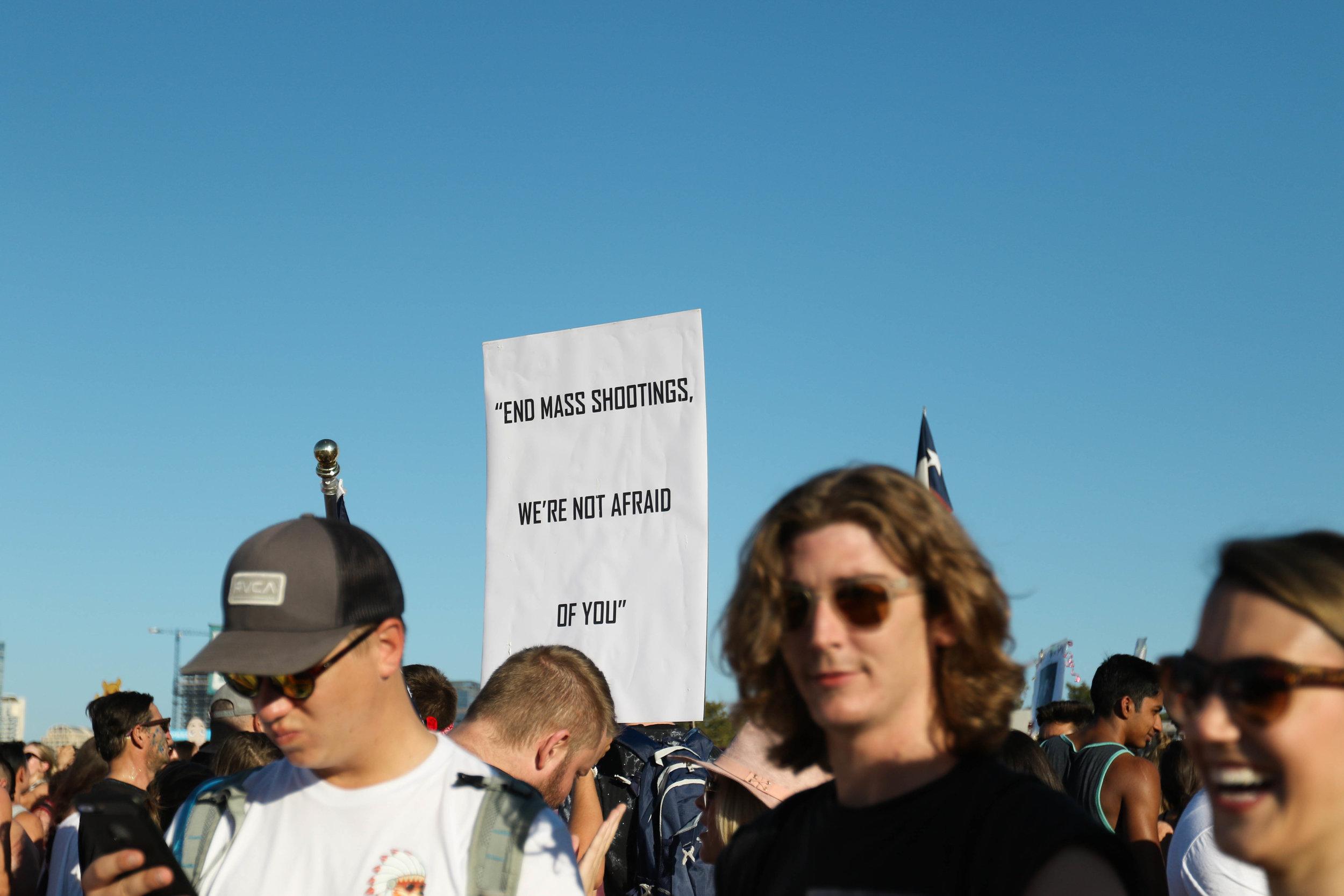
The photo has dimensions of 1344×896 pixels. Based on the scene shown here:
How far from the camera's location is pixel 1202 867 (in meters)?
3.60

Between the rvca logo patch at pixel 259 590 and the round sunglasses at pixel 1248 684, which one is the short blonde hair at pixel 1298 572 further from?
the rvca logo patch at pixel 259 590

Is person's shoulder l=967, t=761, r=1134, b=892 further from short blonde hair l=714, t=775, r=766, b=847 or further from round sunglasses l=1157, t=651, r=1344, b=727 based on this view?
short blonde hair l=714, t=775, r=766, b=847

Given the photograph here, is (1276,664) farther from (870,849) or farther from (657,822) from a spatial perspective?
(657,822)

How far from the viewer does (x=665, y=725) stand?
659 cm

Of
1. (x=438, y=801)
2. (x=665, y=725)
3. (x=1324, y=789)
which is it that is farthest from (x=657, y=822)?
(x=1324, y=789)

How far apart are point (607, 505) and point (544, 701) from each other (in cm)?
230

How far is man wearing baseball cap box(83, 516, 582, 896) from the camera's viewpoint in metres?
2.43

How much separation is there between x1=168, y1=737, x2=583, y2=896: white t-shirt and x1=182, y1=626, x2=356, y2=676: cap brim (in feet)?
1.03

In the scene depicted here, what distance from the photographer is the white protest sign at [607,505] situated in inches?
214

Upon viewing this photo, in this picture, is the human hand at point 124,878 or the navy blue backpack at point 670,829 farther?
the navy blue backpack at point 670,829

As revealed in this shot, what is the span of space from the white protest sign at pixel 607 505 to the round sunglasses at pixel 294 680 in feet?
9.75

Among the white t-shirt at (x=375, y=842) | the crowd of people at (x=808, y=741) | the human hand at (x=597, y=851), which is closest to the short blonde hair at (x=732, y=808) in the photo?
the crowd of people at (x=808, y=741)

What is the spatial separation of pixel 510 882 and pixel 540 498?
11.8ft

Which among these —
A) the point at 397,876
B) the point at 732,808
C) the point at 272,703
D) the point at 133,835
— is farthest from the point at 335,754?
the point at 732,808
